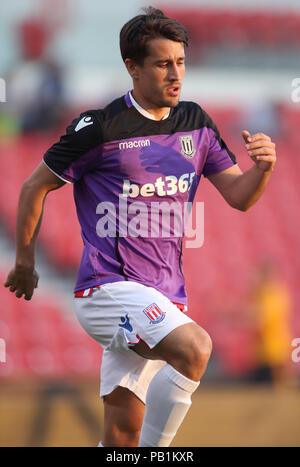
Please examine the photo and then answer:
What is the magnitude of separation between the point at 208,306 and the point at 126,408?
246 inches

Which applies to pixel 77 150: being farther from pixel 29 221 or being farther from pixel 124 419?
pixel 124 419

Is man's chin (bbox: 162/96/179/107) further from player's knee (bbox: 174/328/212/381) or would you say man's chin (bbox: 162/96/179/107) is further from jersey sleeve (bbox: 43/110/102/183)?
player's knee (bbox: 174/328/212/381)

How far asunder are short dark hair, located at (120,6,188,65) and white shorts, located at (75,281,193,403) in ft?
3.27

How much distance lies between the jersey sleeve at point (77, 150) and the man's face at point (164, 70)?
0.28 metres

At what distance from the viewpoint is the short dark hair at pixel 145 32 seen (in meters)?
3.22

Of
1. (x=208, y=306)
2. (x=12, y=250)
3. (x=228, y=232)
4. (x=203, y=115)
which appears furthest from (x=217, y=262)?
(x=203, y=115)

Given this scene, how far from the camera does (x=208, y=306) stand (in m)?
9.71

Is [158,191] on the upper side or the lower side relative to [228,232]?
upper

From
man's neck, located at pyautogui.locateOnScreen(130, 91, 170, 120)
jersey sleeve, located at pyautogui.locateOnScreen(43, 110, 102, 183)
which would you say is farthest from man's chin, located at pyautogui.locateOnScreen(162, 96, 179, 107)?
jersey sleeve, located at pyautogui.locateOnScreen(43, 110, 102, 183)

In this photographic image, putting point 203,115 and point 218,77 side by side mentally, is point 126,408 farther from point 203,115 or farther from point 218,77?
point 218,77

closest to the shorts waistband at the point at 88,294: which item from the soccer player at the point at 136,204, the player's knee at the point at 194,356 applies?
the soccer player at the point at 136,204

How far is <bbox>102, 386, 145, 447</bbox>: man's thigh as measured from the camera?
3516 mm

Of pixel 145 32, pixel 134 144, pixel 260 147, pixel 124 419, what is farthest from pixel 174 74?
pixel 124 419

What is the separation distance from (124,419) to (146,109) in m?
1.43
